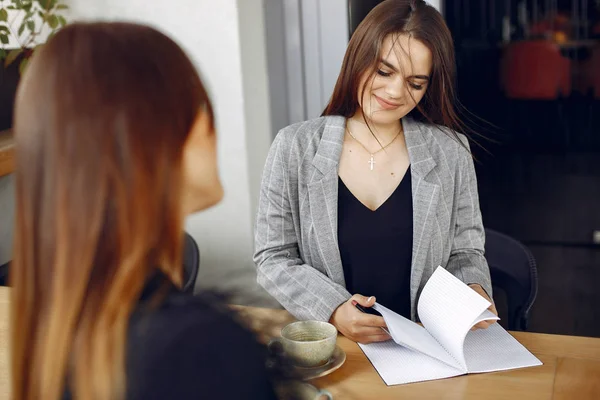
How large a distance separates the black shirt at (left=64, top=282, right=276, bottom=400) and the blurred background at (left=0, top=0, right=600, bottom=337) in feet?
3.49

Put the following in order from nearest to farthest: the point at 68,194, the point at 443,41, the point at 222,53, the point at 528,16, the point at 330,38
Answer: the point at 68,194
the point at 443,41
the point at 222,53
the point at 330,38
the point at 528,16

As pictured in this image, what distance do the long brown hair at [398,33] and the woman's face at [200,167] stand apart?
0.90 meters

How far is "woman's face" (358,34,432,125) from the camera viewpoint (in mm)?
1617

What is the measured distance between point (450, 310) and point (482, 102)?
2.22 m

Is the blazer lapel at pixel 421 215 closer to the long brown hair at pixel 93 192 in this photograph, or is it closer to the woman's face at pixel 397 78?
the woman's face at pixel 397 78

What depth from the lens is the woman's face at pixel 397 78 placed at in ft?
5.31

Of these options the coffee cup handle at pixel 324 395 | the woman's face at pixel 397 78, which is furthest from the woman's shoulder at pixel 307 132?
the coffee cup handle at pixel 324 395

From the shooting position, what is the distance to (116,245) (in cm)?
68

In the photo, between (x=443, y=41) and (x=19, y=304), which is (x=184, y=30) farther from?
(x=19, y=304)

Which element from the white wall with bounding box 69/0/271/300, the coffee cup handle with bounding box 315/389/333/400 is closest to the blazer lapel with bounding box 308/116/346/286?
the coffee cup handle with bounding box 315/389/333/400

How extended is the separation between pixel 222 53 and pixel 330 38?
0.44 meters

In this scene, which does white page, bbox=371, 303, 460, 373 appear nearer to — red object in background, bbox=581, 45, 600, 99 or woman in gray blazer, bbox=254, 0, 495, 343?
woman in gray blazer, bbox=254, 0, 495, 343

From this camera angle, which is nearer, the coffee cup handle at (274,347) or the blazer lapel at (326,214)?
the coffee cup handle at (274,347)

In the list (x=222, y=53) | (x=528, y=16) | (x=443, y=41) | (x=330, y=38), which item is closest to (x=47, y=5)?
(x=222, y=53)
